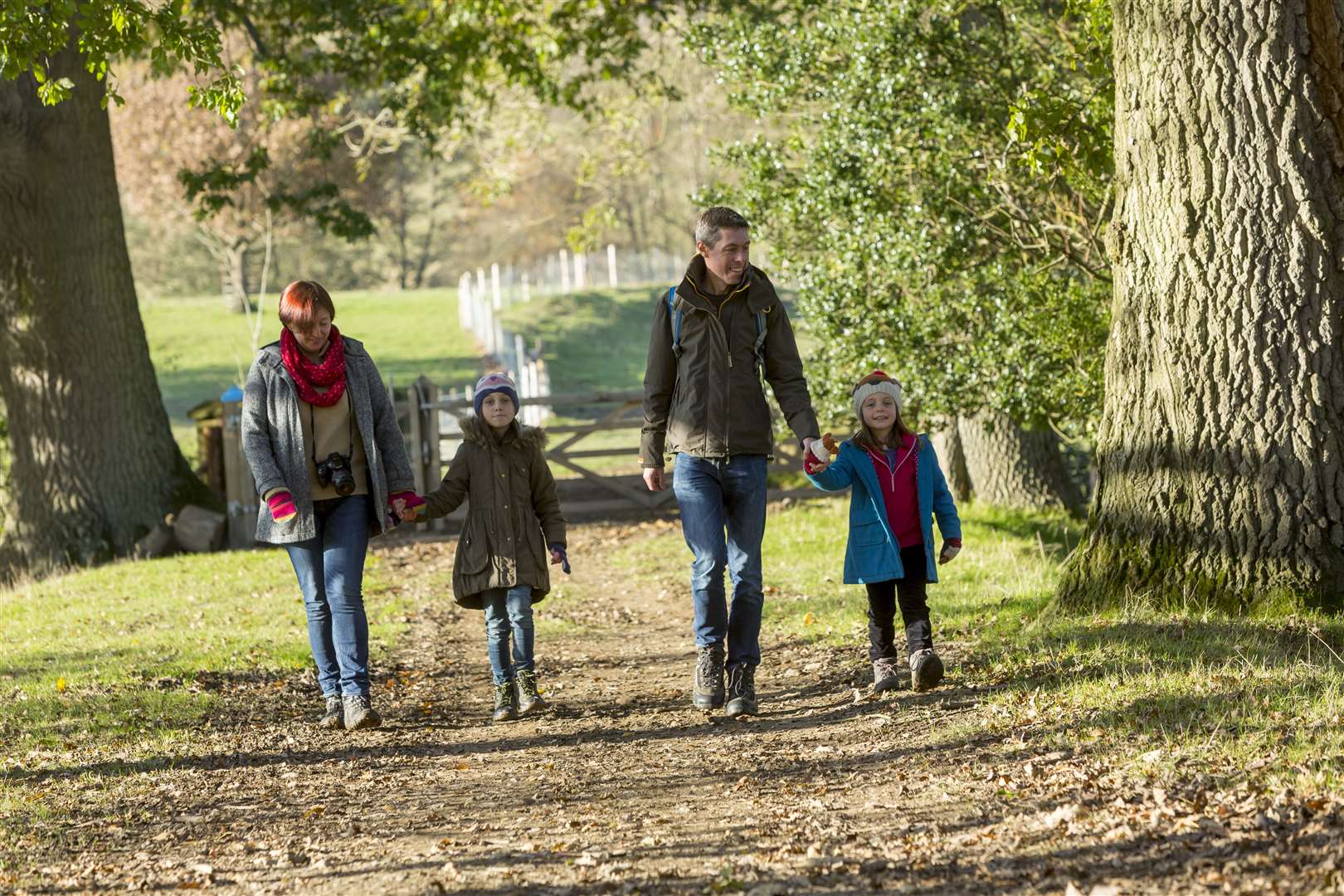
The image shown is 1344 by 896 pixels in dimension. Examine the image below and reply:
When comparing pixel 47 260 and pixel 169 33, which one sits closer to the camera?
pixel 169 33

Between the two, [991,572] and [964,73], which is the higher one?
[964,73]

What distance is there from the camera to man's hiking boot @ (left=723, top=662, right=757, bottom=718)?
263 inches

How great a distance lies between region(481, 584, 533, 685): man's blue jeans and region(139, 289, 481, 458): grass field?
23991 mm

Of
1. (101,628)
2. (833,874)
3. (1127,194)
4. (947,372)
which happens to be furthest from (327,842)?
(947,372)

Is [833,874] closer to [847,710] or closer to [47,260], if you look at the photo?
[847,710]

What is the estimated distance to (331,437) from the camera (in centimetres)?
681

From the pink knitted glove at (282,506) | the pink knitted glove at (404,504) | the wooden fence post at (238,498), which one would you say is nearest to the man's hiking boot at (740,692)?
the pink knitted glove at (404,504)

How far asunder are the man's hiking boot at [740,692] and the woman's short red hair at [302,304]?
2.36 meters

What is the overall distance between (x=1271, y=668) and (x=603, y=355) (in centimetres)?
3465

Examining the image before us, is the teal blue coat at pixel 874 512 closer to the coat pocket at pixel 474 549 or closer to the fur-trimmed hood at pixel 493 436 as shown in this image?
the fur-trimmed hood at pixel 493 436

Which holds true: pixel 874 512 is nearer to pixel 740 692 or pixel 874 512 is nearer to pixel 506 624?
pixel 740 692

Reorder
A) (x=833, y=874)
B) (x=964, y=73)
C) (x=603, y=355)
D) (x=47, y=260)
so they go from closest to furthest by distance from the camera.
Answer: (x=833, y=874), (x=964, y=73), (x=47, y=260), (x=603, y=355)

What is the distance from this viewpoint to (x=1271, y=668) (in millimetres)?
6012

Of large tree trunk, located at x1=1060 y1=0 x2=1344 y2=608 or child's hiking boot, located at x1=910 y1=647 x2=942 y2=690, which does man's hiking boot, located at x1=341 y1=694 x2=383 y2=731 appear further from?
large tree trunk, located at x1=1060 y1=0 x2=1344 y2=608
